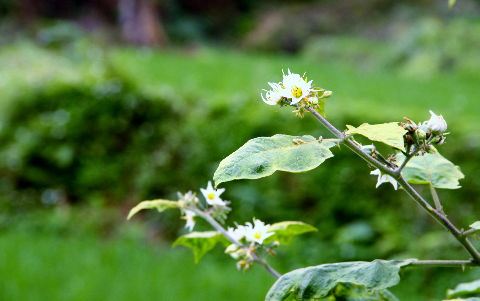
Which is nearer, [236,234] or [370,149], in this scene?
[370,149]

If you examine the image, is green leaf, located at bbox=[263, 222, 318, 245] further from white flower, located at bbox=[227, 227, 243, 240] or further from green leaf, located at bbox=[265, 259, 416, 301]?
green leaf, located at bbox=[265, 259, 416, 301]

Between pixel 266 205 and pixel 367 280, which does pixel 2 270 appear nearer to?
pixel 266 205

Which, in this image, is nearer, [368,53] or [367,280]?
[367,280]

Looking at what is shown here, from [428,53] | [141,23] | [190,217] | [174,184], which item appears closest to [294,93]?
[190,217]

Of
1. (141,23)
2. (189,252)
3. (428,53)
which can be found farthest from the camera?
(141,23)

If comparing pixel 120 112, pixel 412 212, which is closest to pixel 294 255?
pixel 412 212

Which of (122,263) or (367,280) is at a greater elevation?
(122,263)

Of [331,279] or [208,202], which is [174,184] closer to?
[208,202]

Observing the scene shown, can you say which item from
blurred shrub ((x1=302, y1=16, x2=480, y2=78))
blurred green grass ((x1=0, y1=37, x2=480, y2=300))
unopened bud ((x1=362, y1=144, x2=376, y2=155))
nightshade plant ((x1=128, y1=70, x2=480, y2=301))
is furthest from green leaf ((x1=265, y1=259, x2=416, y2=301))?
blurred shrub ((x1=302, y1=16, x2=480, y2=78))
